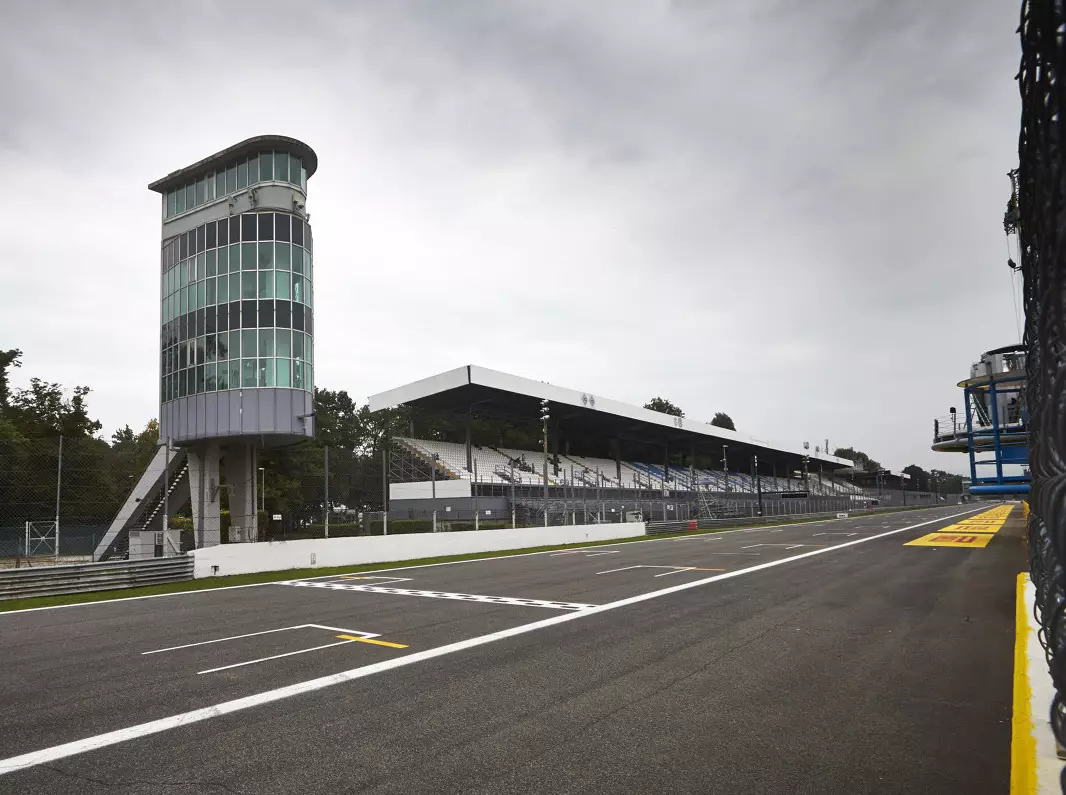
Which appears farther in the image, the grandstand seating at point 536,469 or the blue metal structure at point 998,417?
the grandstand seating at point 536,469

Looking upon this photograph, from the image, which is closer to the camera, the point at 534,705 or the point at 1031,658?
the point at 534,705

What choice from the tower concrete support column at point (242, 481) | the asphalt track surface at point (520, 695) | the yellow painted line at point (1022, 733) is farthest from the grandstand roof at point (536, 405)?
the yellow painted line at point (1022, 733)

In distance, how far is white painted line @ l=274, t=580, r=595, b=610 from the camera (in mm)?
12742

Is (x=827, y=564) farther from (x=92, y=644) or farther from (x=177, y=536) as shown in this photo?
(x=177, y=536)

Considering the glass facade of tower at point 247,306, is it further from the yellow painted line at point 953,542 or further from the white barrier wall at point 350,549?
the yellow painted line at point 953,542

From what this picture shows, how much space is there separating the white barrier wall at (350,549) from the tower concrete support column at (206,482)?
7.87m

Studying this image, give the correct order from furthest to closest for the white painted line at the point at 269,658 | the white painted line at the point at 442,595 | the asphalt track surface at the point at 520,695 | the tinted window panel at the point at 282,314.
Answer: the tinted window panel at the point at 282,314, the white painted line at the point at 442,595, the white painted line at the point at 269,658, the asphalt track surface at the point at 520,695

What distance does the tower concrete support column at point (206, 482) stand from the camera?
92.7 feet

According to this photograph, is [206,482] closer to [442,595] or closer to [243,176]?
[243,176]

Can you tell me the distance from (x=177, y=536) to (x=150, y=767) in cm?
2406

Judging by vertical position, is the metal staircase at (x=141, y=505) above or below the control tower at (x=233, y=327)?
below

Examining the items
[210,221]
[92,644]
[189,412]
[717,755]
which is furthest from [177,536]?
[717,755]

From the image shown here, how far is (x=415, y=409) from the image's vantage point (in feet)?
174

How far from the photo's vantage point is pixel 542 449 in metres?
62.8
